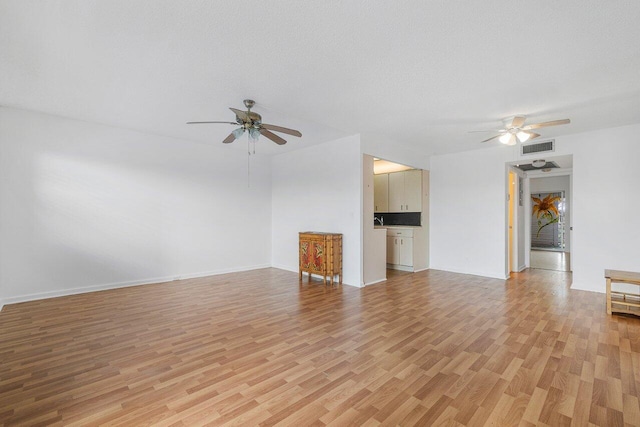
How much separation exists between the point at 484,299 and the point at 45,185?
260 inches

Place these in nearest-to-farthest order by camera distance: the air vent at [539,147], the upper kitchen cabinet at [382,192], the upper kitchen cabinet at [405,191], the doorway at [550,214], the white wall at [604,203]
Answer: the white wall at [604,203] < the air vent at [539,147] < the upper kitchen cabinet at [405,191] < the upper kitchen cabinet at [382,192] < the doorway at [550,214]

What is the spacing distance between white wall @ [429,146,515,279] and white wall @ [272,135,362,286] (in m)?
2.53

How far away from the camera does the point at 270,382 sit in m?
2.11

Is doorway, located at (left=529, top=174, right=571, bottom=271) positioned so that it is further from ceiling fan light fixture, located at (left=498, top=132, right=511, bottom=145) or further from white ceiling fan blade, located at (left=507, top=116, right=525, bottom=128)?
white ceiling fan blade, located at (left=507, top=116, right=525, bottom=128)

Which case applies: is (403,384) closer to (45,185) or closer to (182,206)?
(182,206)

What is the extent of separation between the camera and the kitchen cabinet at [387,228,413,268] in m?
6.24

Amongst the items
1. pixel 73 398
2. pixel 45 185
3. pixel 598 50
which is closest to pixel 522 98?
pixel 598 50

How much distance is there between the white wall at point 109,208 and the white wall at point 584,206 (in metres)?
4.78

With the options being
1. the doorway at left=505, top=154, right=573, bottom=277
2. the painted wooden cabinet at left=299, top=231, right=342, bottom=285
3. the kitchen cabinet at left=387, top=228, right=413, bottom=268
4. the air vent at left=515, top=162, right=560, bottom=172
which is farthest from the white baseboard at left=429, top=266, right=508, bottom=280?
the painted wooden cabinet at left=299, top=231, right=342, bottom=285

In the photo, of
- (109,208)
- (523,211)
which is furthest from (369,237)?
(109,208)

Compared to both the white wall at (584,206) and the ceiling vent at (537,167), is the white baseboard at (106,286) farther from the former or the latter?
the ceiling vent at (537,167)

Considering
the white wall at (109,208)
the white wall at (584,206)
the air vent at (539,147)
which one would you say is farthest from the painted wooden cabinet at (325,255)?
the air vent at (539,147)

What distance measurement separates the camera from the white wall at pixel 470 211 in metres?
5.64

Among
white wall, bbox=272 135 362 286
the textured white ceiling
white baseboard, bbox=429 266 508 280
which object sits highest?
the textured white ceiling
